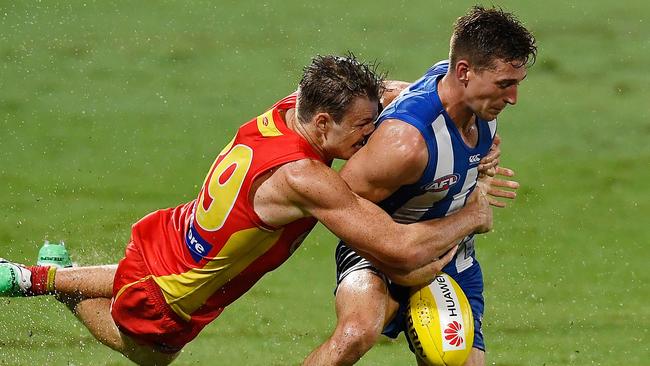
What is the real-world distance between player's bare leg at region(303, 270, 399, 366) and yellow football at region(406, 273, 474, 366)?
170 mm

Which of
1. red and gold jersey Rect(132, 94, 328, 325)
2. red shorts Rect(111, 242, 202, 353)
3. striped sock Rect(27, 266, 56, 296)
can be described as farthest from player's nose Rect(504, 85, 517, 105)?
striped sock Rect(27, 266, 56, 296)

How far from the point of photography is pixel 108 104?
1282cm

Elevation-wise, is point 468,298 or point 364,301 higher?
point 364,301

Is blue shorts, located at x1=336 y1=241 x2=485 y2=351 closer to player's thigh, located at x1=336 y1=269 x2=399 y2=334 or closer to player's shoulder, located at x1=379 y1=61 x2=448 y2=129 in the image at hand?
player's thigh, located at x1=336 y1=269 x2=399 y2=334

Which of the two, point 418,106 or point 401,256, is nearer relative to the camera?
point 401,256

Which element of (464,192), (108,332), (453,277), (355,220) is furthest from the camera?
(108,332)

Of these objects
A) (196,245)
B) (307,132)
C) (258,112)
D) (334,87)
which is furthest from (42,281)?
(258,112)

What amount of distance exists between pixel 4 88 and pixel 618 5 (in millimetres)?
7214

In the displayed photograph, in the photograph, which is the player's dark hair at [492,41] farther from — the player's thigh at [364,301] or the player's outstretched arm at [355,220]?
the player's thigh at [364,301]

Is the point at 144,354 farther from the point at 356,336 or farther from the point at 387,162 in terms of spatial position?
the point at 387,162

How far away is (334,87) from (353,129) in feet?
0.75

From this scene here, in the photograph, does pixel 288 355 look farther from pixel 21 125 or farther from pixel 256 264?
pixel 21 125

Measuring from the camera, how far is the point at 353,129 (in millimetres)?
6410

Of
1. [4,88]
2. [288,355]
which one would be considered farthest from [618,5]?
[288,355]
